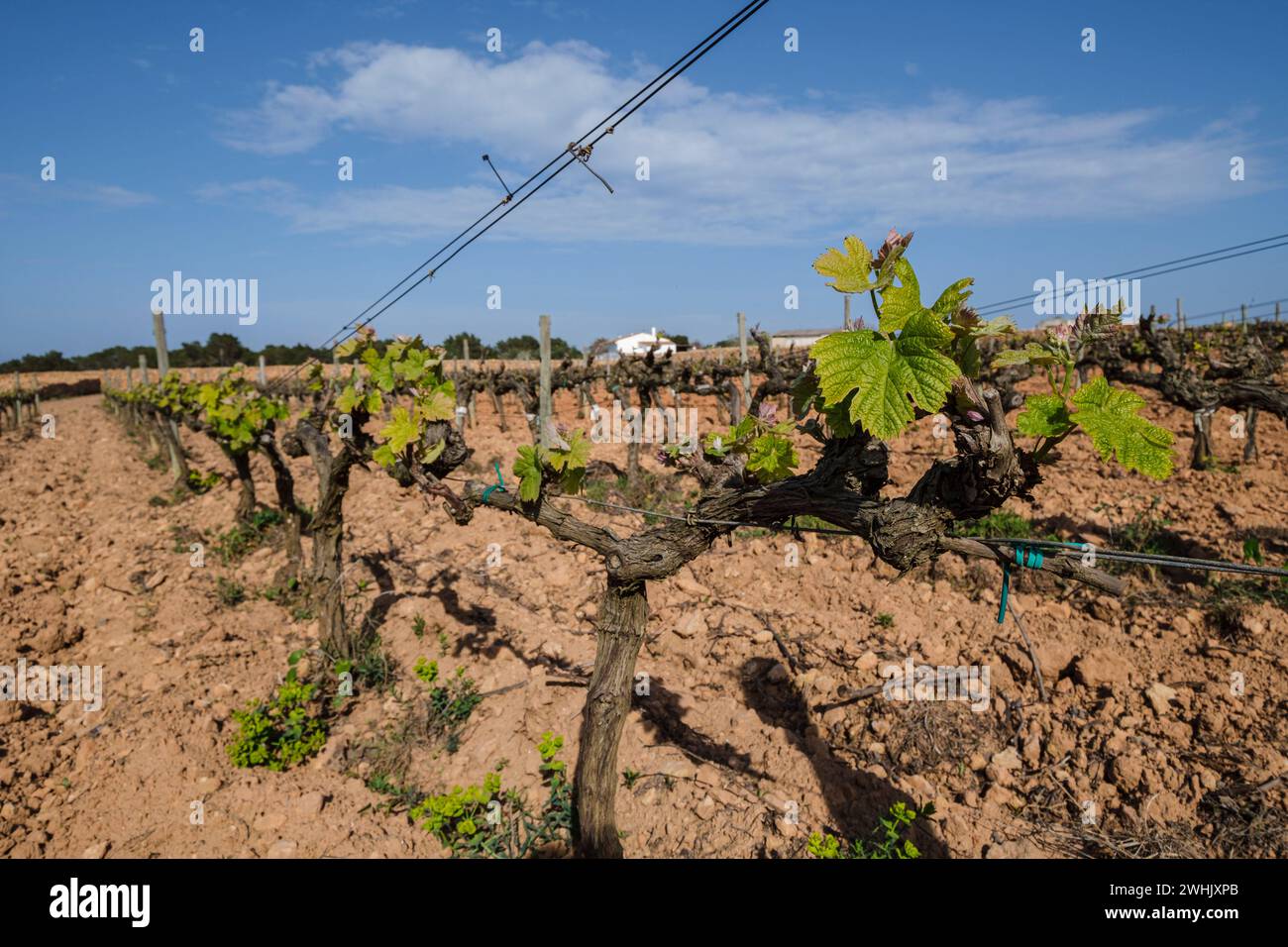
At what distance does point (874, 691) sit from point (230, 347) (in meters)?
60.9

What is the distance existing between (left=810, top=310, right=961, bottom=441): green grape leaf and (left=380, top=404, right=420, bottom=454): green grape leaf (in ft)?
11.6

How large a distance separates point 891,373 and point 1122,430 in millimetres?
643

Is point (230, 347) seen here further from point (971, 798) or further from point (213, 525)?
A: point (971, 798)

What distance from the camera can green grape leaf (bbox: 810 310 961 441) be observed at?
156 cm

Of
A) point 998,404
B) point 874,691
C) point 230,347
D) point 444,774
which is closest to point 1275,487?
point 874,691

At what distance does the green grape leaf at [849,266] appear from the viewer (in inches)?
68.7

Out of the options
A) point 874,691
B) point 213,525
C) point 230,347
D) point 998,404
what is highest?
point 230,347

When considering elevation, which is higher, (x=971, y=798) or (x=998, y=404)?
(x=998, y=404)

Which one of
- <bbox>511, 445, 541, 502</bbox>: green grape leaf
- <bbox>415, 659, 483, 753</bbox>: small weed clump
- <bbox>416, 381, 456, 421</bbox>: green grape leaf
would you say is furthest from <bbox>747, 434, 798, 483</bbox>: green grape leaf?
<bbox>415, 659, 483, 753</bbox>: small weed clump

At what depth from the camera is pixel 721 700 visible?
15.1 ft

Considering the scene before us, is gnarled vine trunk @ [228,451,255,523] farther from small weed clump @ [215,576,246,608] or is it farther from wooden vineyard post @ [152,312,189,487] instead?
wooden vineyard post @ [152,312,189,487]

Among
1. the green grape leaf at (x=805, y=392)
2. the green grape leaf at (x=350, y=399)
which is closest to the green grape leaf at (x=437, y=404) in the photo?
the green grape leaf at (x=350, y=399)

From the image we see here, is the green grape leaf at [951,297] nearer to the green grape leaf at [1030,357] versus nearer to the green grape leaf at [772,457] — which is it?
the green grape leaf at [1030,357]
